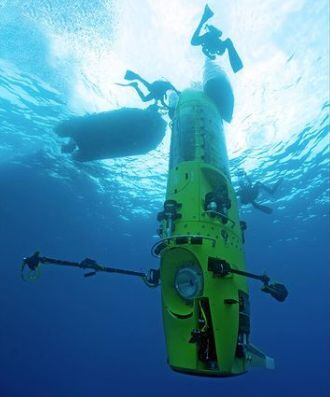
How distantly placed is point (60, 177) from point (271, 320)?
49502mm

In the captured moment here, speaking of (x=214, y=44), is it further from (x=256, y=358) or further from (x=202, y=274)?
(x=256, y=358)

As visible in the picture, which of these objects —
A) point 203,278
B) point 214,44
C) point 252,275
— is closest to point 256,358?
point 252,275

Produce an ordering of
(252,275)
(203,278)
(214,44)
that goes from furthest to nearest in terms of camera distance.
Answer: (214,44) → (203,278) → (252,275)

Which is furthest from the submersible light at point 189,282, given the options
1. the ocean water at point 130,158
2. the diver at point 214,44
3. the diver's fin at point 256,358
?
the ocean water at point 130,158

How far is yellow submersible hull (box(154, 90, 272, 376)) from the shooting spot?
164 inches

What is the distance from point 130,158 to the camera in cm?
1803

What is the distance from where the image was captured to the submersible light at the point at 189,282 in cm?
430

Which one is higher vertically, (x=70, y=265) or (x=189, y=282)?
(x=70, y=265)

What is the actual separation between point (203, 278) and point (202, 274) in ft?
0.18

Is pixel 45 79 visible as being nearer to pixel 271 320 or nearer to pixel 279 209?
pixel 279 209

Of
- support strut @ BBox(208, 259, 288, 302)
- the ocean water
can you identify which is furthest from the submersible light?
the ocean water

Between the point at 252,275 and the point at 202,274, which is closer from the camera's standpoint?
the point at 252,275

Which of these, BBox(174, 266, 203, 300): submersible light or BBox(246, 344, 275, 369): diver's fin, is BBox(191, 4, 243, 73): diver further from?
BBox(246, 344, 275, 369): diver's fin

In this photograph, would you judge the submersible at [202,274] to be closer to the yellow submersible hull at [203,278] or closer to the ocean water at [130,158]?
the yellow submersible hull at [203,278]
